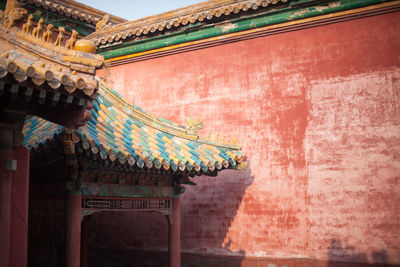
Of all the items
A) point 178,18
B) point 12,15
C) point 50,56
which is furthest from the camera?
point 178,18

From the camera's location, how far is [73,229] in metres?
5.57

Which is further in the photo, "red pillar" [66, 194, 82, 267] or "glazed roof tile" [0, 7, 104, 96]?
"red pillar" [66, 194, 82, 267]

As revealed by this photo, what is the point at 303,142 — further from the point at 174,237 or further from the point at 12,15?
the point at 12,15

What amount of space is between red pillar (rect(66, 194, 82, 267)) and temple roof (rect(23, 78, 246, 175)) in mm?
842

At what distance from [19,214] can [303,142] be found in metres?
5.59

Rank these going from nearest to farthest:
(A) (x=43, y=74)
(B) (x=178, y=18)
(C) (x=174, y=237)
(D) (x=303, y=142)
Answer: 1. (A) (x=43, y=74)
2. (C) (x=174, y=237)
3. (D) (x=303, y=142)
4. (B) (x=178, y=18)

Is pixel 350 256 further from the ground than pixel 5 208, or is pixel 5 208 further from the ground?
pixel 5 208

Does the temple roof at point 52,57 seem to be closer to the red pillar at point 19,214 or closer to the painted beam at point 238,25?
the red pillar at point 19,214

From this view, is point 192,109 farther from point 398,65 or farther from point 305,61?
point 398,65

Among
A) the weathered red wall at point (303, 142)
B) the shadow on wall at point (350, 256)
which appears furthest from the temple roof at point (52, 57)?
the shadow on wall at point (350, 256)

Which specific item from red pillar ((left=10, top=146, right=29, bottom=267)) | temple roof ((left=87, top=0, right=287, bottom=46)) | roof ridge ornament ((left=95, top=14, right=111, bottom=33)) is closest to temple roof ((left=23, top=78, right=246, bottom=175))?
red pillar ((left=10, top=146, right=29, bottom=267))

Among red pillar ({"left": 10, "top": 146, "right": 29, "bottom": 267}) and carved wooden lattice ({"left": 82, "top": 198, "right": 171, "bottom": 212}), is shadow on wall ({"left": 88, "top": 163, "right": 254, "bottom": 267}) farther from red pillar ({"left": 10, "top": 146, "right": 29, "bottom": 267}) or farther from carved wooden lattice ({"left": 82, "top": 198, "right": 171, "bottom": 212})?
red pillar ({"left": 10, "top": 146, "right": 29, "bottom": 267})

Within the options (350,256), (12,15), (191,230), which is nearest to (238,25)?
(191,230)

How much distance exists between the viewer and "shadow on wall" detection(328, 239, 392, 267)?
7.32 meters
